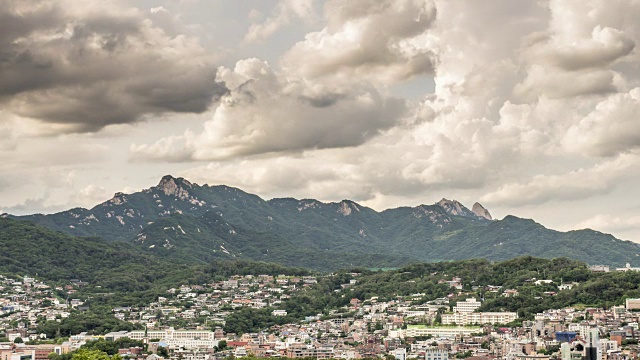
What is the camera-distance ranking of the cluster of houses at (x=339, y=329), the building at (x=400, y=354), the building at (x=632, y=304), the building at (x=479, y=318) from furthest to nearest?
the building at (x=479, y=318), the building at (x=632, y=304), the building at (x=400, y=354), the cluster of houses at (x=339, y=329)

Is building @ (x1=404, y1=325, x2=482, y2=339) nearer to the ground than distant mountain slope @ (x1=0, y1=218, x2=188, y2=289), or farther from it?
nearer to the ground

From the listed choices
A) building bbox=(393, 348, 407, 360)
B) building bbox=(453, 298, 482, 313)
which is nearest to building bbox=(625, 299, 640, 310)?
building bbox=(453, 298, 482, 313)

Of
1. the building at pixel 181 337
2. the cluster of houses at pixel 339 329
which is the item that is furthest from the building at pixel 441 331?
the building at pixel 181 337

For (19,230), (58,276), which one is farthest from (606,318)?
(19,230)

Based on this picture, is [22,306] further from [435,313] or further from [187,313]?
[435,313]

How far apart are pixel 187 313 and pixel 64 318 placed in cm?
1617

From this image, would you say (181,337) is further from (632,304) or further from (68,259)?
(68,259)

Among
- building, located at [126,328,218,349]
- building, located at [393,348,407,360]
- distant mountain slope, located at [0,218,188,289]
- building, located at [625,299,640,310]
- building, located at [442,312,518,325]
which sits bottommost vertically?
building, located at [393,348,407,360]

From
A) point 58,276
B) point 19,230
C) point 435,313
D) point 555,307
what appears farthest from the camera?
point 19,230

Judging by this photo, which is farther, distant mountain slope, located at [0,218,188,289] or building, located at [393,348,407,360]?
distant mountain slope, located at [0,218,188,289]

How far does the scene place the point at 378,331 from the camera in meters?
103

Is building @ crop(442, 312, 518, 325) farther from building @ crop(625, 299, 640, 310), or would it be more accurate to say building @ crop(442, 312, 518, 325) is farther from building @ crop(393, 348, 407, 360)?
building @ crop(393, 348, 407, 360)

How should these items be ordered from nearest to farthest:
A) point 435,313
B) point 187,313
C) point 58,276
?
point 435,313
point 187,313
point 58,276

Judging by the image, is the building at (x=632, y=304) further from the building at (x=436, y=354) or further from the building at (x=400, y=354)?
the building at (x=400, y=354)
